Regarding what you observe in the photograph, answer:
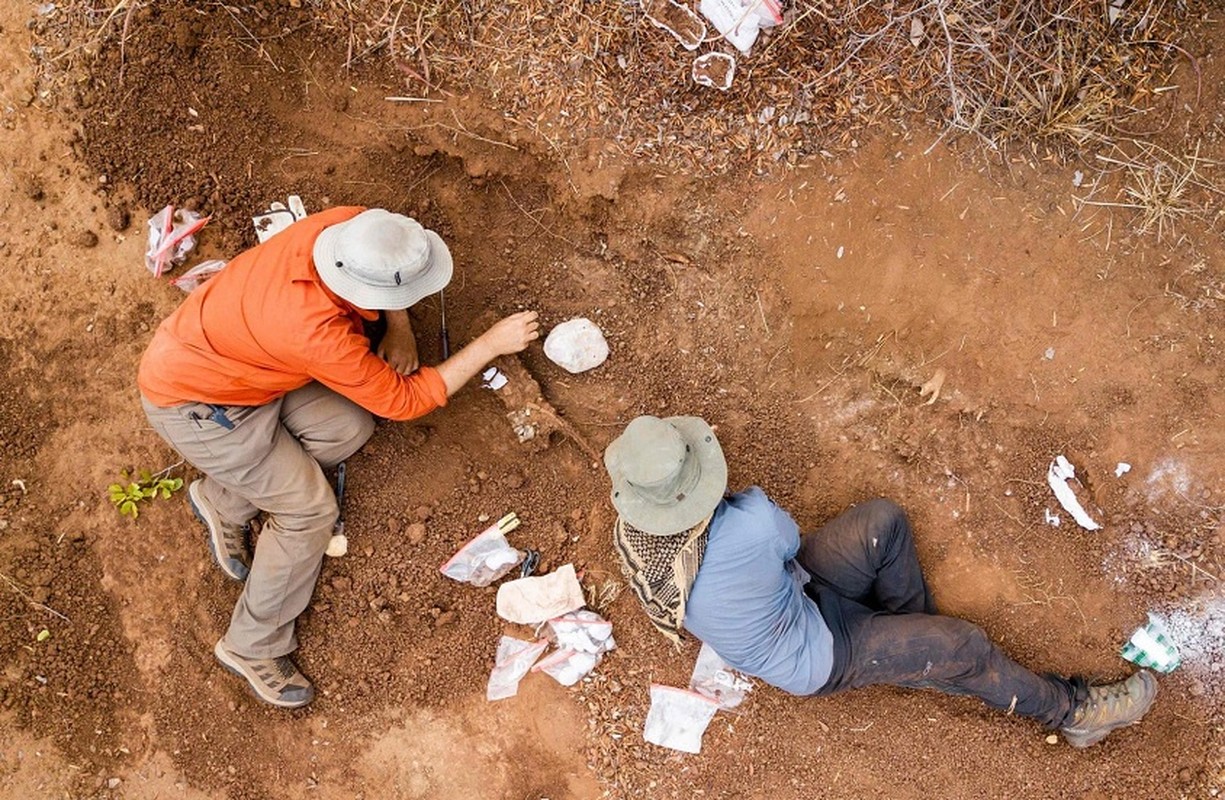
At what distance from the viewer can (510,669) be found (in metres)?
3.59

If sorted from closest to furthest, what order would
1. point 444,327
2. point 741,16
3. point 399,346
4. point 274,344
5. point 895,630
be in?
point 274,344 < point 895,630 < point 741,16 < point 399,346 < point 444,327

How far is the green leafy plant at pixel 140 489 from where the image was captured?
3.57 m

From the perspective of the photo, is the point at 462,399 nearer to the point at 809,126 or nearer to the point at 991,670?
the point at 809,126

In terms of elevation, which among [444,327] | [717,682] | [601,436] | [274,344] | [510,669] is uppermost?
[274,344]

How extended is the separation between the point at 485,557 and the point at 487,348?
0.86 meters

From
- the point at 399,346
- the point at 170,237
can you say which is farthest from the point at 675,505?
the point at 170,237

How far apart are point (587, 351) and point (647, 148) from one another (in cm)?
83

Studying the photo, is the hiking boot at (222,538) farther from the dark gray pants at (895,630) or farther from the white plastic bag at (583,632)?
the dark gray pants at (895,630)

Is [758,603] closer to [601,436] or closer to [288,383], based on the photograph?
[601,436]

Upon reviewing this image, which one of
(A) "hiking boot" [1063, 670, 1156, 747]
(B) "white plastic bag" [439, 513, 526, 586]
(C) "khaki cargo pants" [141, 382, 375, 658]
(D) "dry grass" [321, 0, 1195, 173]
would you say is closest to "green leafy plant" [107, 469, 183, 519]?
(C) "khaki cargo pants" [141, 382, 375, 658]

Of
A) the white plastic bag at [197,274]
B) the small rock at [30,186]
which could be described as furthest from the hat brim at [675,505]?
the small rock at [30,186]

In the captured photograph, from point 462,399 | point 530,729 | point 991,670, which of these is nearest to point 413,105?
point 462,399

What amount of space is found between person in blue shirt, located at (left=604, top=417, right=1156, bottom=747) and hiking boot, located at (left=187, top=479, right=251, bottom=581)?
5.36ft

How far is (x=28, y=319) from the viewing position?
11.7 ft
